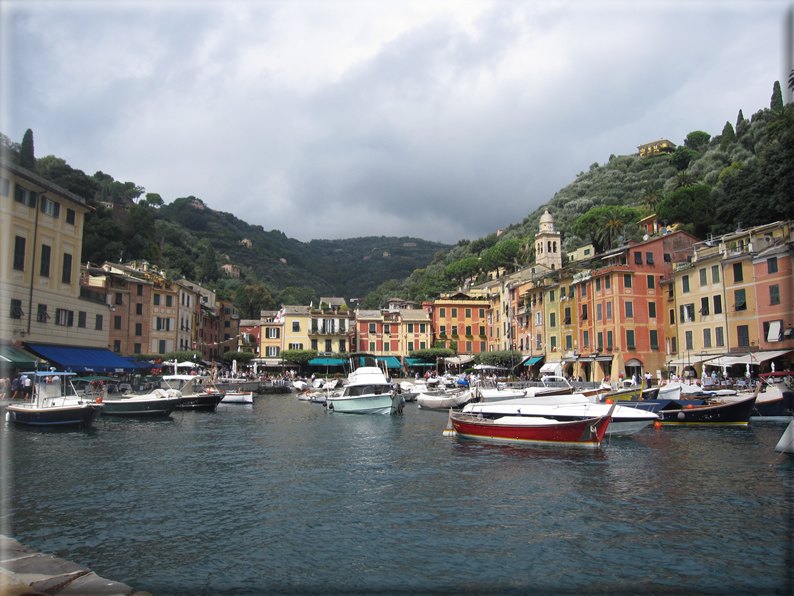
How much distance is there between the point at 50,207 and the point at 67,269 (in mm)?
4304

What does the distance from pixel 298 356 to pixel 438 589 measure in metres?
65.6

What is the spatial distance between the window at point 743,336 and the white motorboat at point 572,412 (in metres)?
16.7

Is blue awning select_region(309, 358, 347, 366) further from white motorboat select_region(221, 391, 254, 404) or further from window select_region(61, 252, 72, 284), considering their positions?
window select_region(61, 252, 72, 284)

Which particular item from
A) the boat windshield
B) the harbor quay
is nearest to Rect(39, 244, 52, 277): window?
the boat windshield

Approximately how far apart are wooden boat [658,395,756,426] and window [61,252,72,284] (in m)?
38.9

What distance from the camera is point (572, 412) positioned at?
2288cm

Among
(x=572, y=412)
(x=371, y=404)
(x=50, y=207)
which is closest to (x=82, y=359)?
(x=50, y=207)

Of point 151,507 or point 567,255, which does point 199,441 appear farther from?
point 567,255

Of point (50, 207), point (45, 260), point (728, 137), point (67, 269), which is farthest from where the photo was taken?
point (728, 137)

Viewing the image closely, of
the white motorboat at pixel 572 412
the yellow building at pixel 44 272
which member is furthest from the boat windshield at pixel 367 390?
the yellow building at pixel 44 272

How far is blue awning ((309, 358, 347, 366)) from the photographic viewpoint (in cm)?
7356

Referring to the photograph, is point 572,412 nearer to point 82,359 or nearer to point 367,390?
point 367,390

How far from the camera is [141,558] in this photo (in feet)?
34.2

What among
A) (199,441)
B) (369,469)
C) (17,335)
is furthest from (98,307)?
(369,469)
